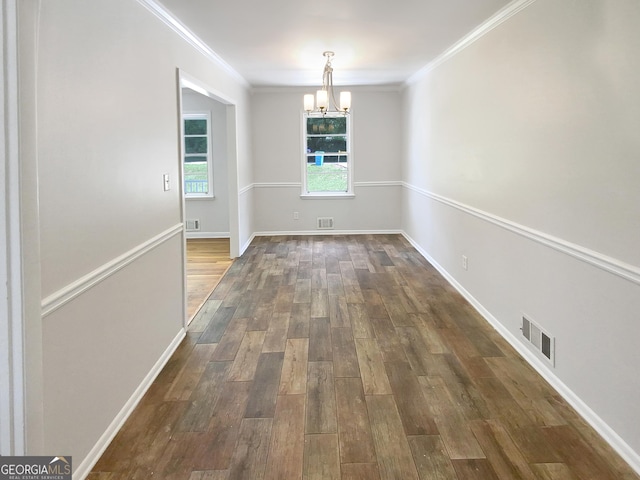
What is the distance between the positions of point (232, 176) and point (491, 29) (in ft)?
12.4

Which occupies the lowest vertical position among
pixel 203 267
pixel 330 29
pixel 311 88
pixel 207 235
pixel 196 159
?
pixel 203 267

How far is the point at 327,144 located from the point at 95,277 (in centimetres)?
635

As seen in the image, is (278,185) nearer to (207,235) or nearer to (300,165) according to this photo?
(300,165)

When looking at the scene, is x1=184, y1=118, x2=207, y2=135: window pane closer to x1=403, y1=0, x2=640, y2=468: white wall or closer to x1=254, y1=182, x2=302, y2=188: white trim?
x1=254, y1=182, x2=302, y2=188: white trim

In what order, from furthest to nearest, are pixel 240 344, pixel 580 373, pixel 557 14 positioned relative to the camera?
pixel 240 344
pixel 557 14
pixel 580 373

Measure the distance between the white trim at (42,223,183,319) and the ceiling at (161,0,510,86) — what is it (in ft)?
5.36

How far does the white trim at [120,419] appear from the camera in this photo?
6.82ft

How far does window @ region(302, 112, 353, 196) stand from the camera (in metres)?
8.09

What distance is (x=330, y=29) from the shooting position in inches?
157

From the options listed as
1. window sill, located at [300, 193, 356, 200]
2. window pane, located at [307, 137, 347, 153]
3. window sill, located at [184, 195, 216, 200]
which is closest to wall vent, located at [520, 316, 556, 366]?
window sill, located at [300, 193, 356, 200]

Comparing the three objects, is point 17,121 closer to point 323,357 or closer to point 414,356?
point 323,357

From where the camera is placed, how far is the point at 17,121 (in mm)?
1279

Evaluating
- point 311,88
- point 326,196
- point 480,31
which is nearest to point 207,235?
point 326,196

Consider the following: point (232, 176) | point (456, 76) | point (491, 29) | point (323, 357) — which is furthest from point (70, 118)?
point (232, 176)
